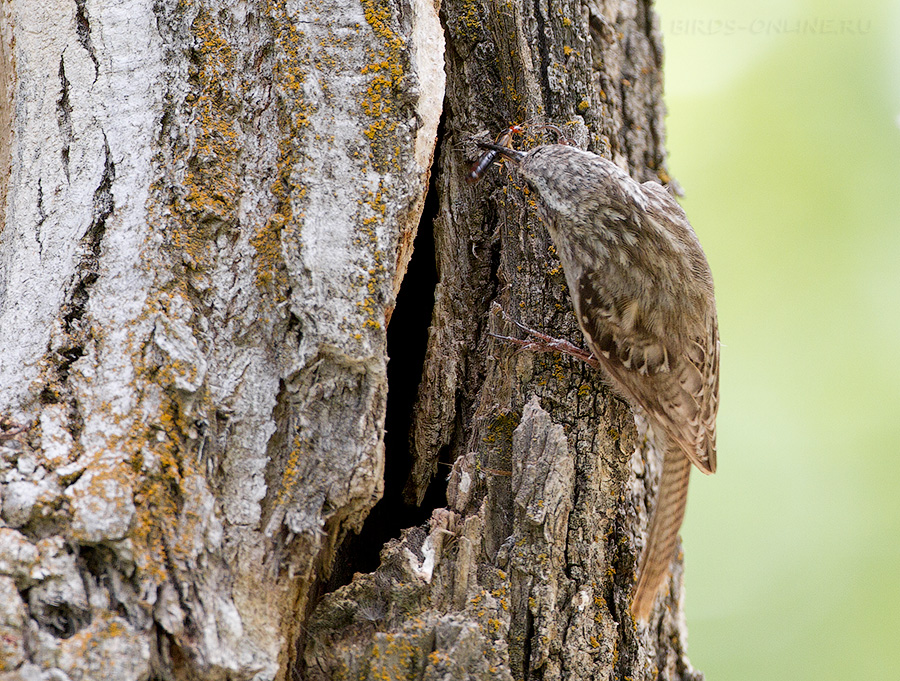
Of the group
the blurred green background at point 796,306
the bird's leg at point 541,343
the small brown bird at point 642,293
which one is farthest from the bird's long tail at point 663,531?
the blurred green background at point 796,306

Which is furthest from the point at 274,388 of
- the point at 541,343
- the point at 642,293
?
the point at 642,293

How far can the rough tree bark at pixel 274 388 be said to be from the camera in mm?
1674

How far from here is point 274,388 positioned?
6.35 feet

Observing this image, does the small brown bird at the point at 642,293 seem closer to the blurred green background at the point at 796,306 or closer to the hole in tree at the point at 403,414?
the hole in tree at the point at 403,414

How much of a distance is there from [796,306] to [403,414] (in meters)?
3.38

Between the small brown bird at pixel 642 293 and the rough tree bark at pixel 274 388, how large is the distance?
214mm

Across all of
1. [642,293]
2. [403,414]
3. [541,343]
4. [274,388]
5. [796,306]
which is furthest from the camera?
[796,306]

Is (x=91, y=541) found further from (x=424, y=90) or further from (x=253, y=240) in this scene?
(x=424, y=90)

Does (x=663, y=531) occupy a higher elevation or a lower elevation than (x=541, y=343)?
lower

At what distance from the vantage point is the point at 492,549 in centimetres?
207

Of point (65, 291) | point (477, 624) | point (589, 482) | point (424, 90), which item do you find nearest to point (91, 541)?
point (65, 291)

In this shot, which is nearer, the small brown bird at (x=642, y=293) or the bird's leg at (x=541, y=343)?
the bird's leg at (x=541, y=343)

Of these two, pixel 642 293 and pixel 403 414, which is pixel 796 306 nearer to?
pixel 642 293

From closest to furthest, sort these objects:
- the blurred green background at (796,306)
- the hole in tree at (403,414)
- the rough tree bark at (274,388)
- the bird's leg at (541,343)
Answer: the rough tree bark at (274,388) → the hole in tree at (403,414) → the bird's leg at (541,343) → the blurred green background at (796,306)
